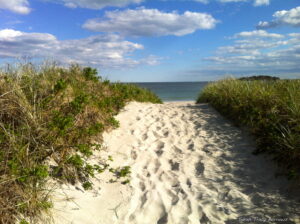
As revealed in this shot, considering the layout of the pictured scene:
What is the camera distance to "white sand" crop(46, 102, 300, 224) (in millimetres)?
2900

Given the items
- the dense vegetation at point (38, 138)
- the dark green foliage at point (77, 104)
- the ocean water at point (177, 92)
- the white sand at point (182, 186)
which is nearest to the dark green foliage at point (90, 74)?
the dense vegetation at point (38, 138)

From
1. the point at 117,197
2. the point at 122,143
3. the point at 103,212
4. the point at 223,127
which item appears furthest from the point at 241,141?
the point at 103,212

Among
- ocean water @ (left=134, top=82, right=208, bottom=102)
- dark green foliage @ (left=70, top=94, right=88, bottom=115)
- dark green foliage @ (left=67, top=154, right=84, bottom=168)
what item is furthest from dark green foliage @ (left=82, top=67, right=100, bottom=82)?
ocean water @ (left=134, top=82, right=208, bottom=102)

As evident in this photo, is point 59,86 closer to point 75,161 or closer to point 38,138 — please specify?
point 38,138

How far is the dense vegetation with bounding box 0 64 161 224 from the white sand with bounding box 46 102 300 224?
0.27 metres

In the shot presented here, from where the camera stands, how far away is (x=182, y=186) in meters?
3.57

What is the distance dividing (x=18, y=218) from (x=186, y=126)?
4645mm

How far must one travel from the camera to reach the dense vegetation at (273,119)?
3.72 metres

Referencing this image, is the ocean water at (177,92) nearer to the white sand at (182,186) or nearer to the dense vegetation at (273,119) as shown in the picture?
the dense vegetation at (273,119)

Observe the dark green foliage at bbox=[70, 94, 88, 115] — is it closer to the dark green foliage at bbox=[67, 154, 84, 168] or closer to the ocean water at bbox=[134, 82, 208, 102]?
the dark green foliage at bbox=[67, 154, 84, 168]

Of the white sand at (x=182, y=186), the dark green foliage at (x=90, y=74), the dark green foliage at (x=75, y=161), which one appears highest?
the dark green foliage at (x=90, y=74)

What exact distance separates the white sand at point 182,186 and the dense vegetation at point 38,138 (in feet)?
0.90

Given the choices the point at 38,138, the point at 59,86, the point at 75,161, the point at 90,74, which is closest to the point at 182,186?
the point at 75,161

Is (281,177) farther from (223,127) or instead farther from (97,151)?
(97,151)
